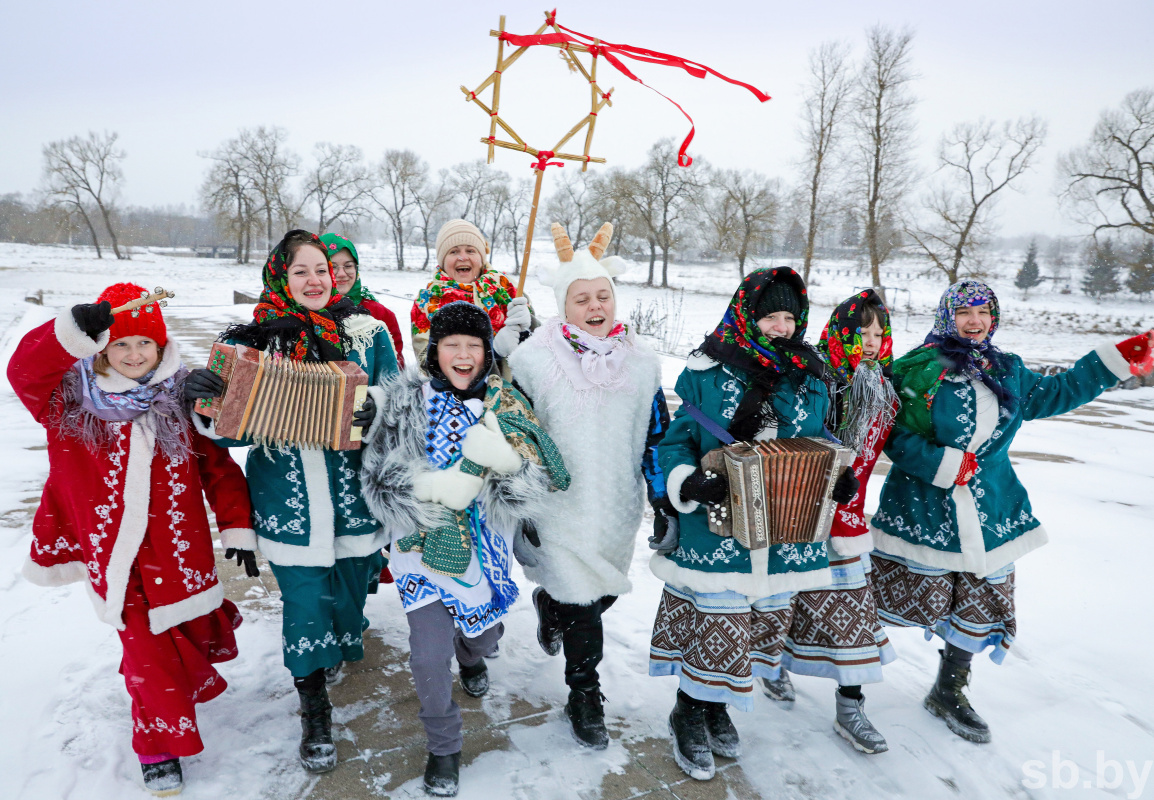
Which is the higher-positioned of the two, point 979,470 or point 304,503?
point 979,470

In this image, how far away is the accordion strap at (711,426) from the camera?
8.93ft

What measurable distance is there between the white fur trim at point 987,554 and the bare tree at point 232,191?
1843 inches

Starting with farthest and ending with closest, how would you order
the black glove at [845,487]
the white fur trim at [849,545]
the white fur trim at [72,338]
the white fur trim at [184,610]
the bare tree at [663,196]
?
the bare tree at [663,196] → the white fur trim at [849,545] → the black glove at [845,487] → the white fur trim at [184,610] → the white fur trim at [72,338]

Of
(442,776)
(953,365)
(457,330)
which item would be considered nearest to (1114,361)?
(953,365)

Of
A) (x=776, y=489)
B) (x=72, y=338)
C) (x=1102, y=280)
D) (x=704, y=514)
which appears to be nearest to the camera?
(x=72, y=338)

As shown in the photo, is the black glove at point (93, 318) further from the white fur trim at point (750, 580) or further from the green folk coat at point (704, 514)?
the white fur trim at point (750, 580)

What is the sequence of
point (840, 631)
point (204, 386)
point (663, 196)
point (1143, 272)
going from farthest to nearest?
point (663, 196) → point (1143, 272) → point (840, 631) → point (204, 386)

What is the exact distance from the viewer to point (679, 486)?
2.64 m

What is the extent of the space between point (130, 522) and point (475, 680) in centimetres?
172

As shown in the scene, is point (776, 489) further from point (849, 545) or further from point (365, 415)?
point (365, 415)

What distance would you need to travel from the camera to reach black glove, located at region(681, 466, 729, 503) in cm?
255

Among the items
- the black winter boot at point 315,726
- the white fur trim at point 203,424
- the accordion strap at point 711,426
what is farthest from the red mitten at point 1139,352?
the white fur trim at point 203,424

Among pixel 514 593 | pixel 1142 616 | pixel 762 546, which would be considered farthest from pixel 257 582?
pixel 1142 616

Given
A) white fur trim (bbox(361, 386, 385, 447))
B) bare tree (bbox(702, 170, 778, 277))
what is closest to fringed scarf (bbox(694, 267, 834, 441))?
white fur trim (bbox(361, 386, 385, 447))
